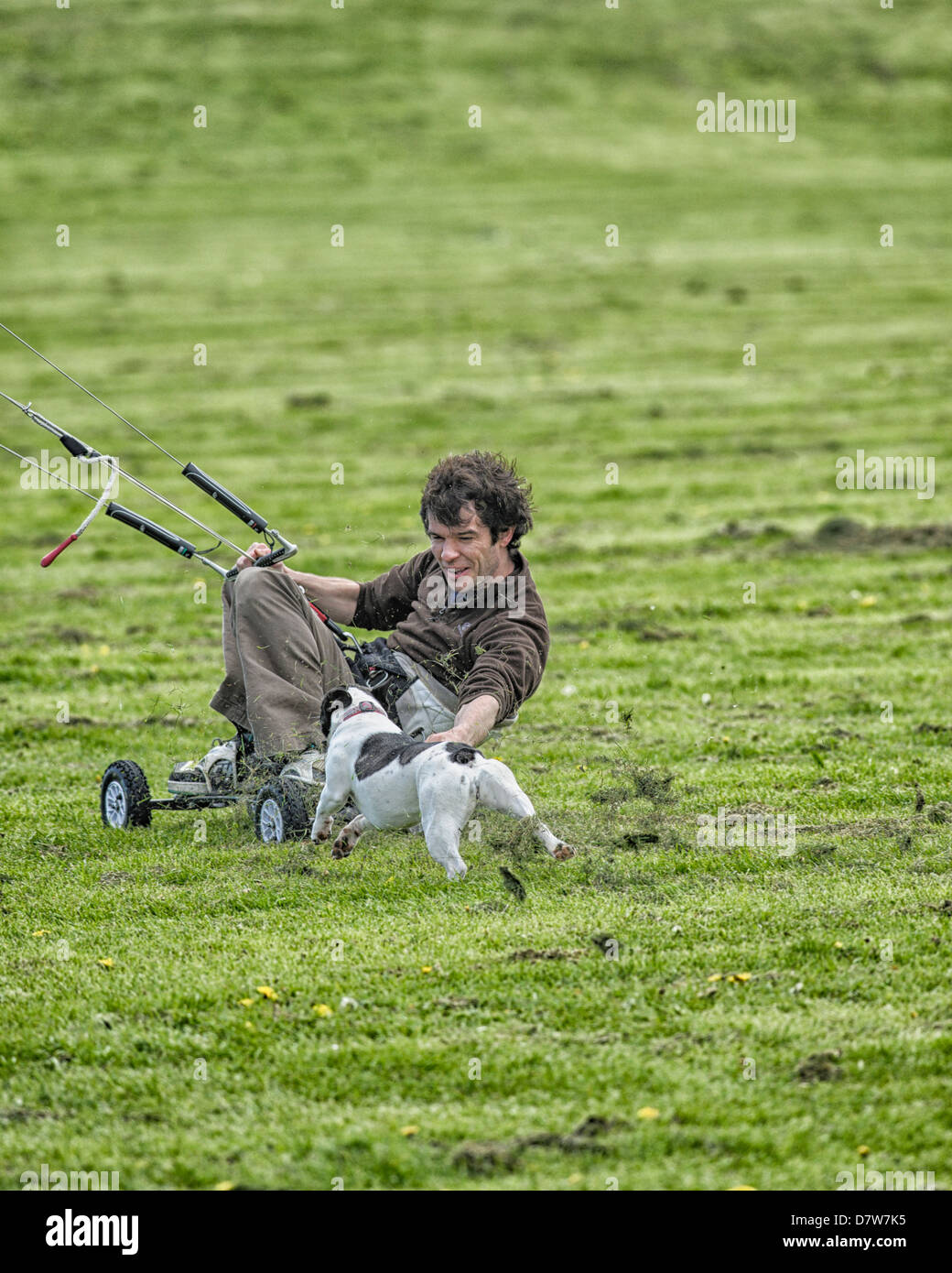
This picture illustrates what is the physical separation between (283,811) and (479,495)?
1.85 m

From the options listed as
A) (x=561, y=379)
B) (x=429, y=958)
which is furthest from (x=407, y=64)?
(x=429, y=958)

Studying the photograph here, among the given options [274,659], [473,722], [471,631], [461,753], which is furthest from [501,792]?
[274,659]

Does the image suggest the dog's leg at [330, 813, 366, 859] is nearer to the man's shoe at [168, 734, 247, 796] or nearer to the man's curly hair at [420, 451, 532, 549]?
the man's shoe at [168, 734, 247, 796]

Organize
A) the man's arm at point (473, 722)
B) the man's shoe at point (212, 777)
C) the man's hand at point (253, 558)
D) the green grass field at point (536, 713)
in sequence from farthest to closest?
the man's shoe at point (212, 777) < the man's hand at point (253, 558) < the man's arm at point (473, 722) < the green grass field at point (536, 713)

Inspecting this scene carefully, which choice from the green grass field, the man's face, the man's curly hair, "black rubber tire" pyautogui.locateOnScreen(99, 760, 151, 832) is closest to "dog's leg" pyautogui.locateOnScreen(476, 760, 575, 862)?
the green grass field

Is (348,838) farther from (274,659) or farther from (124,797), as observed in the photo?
(124,797)

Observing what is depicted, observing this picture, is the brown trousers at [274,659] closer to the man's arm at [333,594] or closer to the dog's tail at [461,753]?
the man's arm at [333,594]

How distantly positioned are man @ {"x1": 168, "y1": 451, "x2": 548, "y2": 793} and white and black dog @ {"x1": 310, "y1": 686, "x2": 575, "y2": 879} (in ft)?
1.33

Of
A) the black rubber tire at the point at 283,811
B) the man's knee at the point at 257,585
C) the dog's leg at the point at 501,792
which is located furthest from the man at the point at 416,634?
the dog's leg at the point at 501,792

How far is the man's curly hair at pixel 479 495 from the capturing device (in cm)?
Result: 755

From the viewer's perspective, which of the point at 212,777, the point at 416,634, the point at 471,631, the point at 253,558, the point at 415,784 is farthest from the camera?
the point at 212,777

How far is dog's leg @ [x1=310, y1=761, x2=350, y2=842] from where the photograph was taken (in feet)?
23.2

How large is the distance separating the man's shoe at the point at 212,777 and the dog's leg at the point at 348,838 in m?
1.08

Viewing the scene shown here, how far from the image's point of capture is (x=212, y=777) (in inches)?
329
